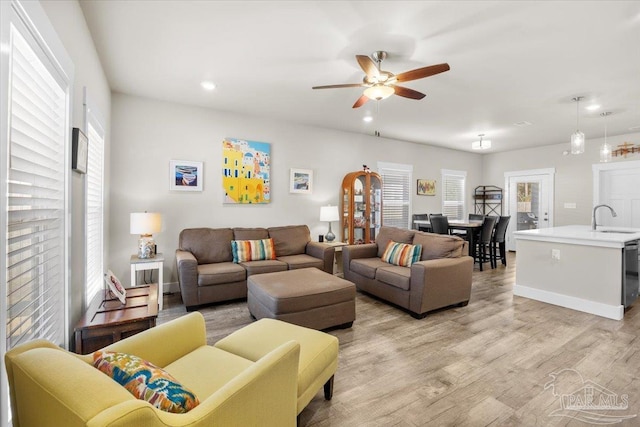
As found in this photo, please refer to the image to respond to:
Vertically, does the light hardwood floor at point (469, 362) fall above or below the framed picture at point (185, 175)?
below

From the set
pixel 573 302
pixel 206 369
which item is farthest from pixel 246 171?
pixel 573 302

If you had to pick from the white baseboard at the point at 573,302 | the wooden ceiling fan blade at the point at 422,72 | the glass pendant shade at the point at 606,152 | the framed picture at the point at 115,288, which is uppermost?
the wooden ceiling fan blade at the point at 422,72

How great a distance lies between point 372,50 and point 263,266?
2.69 metres

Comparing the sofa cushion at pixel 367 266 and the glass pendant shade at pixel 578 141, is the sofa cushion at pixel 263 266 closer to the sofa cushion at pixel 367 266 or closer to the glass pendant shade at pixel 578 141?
the sofa cushion at pixel 367 266

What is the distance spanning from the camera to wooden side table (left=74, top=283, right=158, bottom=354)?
1783 millimetres

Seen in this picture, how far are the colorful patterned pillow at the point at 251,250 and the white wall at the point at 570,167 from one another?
664cm

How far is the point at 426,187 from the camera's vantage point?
280 inches

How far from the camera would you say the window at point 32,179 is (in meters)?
1.13

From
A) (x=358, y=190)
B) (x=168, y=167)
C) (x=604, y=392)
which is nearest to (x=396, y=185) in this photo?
(x=358, y=190)

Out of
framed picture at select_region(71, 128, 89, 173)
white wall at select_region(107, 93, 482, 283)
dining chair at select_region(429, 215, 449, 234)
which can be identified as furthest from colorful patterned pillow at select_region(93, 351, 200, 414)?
dining chair at select_region(429, 215, 449, 234)

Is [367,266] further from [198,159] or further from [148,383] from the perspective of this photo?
[148,383]

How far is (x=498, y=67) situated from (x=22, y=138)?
12.4ft

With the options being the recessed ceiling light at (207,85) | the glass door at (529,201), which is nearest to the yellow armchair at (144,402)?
the recessed ceiling light at (207,85)

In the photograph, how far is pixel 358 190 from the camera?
563 cm
